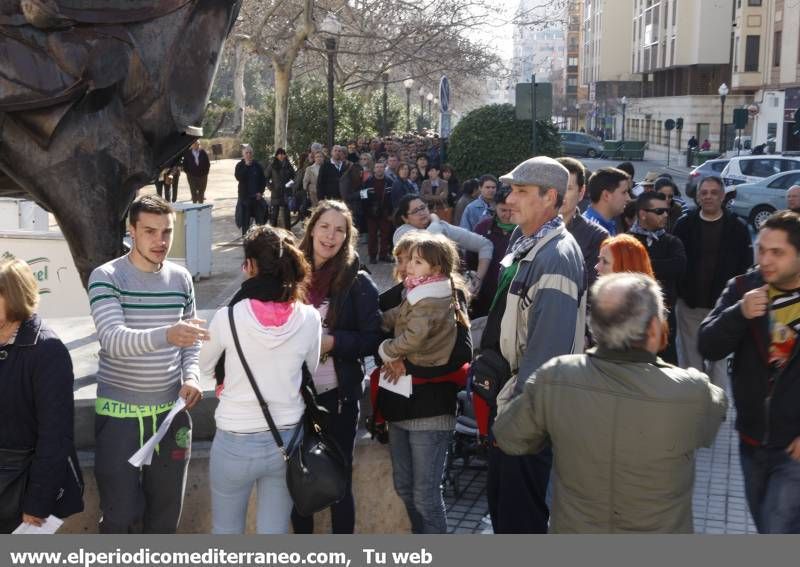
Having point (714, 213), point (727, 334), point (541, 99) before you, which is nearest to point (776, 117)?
point (541, 99)

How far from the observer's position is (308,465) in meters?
3.96

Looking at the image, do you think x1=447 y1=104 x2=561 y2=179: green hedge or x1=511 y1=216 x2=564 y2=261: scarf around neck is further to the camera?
x1=447 y1=104 x2=561 y2=179: green hedge

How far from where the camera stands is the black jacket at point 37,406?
151 inches

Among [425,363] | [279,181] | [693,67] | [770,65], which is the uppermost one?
[693,67]

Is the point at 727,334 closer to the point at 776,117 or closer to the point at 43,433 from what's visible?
the point at 43,433

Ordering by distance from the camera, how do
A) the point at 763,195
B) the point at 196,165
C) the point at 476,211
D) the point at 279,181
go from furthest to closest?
the point at 763,195
the point at 196,165
the point at 279,181
the point at 476,211

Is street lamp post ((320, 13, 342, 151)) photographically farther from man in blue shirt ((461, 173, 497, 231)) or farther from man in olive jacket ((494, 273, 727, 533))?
man in olive jacket ((494, 273, 727, 533))

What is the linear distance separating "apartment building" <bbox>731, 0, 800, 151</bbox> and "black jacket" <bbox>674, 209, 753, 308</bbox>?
40.8 meters

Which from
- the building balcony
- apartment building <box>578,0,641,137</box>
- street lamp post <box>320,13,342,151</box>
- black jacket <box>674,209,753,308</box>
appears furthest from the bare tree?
apartment building <box>578,0,641,137</box>

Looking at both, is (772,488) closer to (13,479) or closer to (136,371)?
(136,371)

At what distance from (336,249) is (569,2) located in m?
26.8

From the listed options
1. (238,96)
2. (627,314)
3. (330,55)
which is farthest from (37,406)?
(238,96)

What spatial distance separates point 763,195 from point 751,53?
34371 millimetres

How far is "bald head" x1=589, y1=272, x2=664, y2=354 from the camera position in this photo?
3289mm
